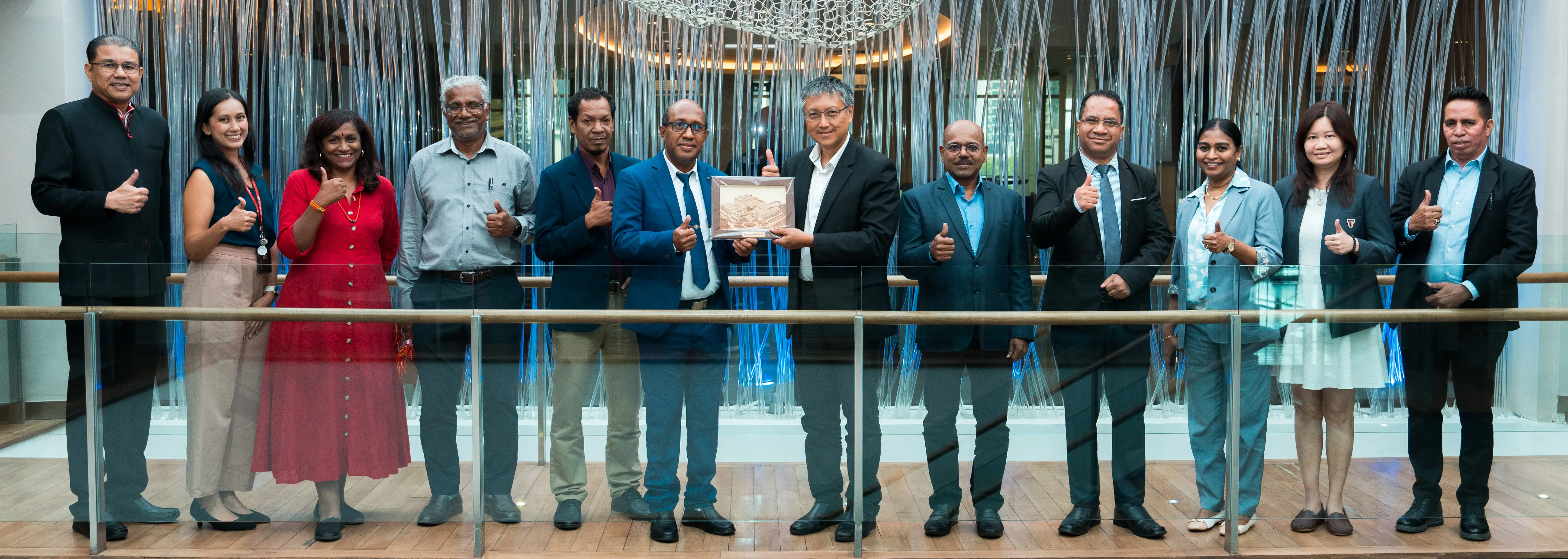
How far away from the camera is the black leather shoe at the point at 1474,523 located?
8.29ft

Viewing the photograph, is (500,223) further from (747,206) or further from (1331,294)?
(1331,294)

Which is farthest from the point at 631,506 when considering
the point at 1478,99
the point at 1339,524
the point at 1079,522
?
the point at 1478,99

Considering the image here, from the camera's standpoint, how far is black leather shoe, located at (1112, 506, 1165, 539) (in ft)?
8.31

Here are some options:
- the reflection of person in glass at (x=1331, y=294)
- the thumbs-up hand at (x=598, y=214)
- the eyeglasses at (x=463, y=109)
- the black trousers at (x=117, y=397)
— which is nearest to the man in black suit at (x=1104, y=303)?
the reflection of person in glass at (x=1331, y=294)

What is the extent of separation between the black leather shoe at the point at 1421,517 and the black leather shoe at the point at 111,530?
3.23 metres

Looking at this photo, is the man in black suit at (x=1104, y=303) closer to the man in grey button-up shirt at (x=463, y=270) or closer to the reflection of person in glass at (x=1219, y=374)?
the reflection of person in glass at (x=1219, y=374)

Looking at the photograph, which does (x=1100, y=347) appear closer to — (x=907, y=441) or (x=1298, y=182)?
(x=907, y=441)

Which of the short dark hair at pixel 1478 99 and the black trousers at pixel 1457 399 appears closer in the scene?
the black trousers at pixel 1457 399

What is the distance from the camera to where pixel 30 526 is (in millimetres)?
2518

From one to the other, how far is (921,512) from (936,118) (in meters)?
1.94

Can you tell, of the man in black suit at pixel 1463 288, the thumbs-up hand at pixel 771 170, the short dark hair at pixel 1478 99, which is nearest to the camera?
the man in black suit at pixel 1463 288

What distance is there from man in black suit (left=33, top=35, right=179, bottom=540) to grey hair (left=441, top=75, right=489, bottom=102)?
2.63ft

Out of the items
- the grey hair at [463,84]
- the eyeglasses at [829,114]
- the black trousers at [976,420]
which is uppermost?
the grey hair at [463,84]

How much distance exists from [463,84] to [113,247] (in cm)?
104
